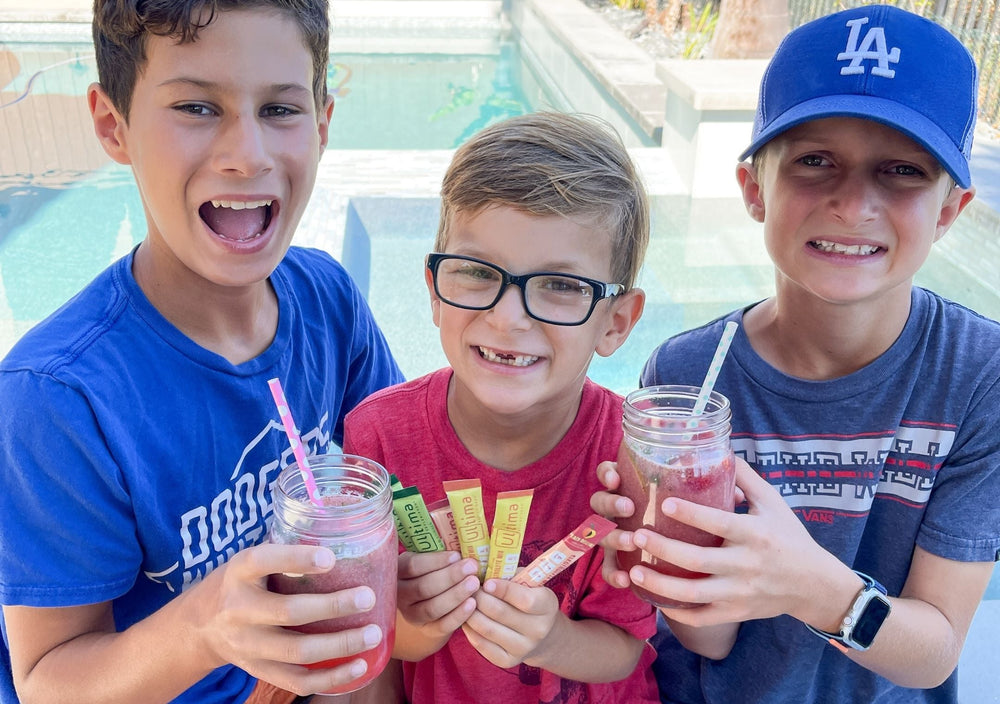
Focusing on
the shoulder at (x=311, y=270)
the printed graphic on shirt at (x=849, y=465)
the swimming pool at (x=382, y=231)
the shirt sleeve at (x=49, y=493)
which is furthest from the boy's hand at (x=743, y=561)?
the swimming pool at (x=382, y=231)

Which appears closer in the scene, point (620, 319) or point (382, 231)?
point (620, 319)

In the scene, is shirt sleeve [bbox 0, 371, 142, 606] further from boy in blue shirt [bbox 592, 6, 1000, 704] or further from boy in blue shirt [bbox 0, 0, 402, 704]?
boy in blue shirt [bbox 592, 6, 1000, 704]

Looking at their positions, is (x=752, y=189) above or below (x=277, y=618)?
above

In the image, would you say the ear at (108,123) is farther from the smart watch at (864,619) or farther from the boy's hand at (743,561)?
the smart watch at (864,619)

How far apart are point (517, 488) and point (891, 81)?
105cm

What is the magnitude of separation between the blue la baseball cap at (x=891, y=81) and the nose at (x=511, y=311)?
59 centimetres

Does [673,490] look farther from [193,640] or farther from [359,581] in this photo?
[193,640]

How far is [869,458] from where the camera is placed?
1.73m

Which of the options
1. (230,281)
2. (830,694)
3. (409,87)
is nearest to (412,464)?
(230,281)

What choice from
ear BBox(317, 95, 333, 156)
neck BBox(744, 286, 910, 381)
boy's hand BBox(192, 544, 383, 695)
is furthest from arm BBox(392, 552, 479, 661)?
ear BBox(317, 95, 333, 156)

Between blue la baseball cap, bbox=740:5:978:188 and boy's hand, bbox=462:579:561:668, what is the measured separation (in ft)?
3.22

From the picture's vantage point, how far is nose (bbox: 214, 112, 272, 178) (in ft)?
5.14

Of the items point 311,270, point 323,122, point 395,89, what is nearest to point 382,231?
point 311,270

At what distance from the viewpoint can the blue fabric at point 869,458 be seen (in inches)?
66.4
